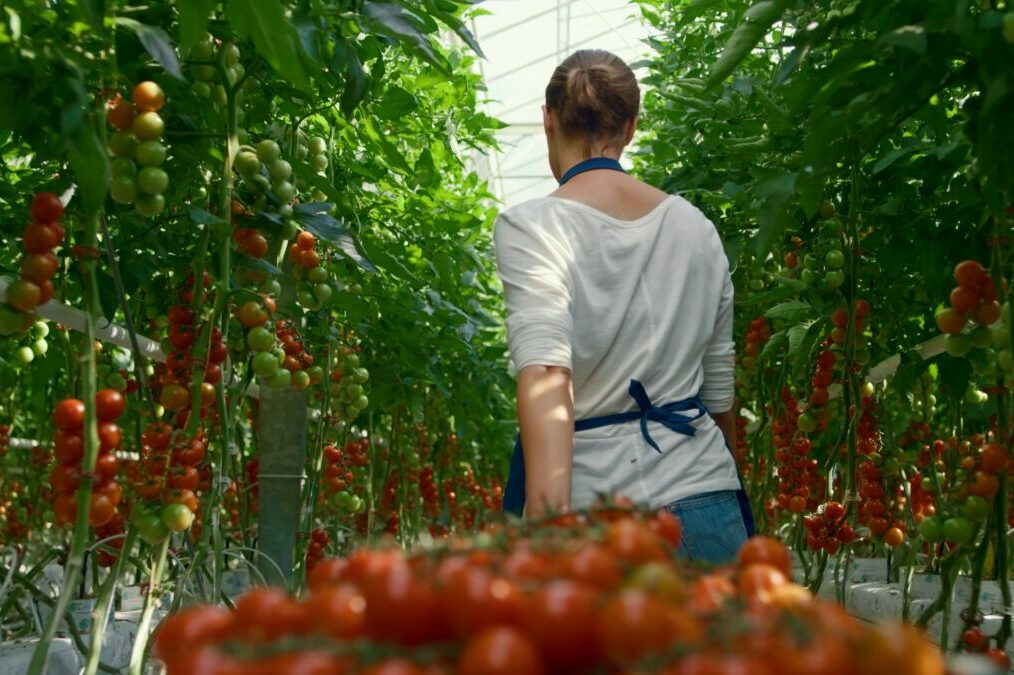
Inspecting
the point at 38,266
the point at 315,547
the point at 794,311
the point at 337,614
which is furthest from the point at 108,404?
the point at 315,547

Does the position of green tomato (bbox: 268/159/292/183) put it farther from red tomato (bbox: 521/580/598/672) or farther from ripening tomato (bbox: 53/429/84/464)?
red tomato (bbox: 521/580/598/672)

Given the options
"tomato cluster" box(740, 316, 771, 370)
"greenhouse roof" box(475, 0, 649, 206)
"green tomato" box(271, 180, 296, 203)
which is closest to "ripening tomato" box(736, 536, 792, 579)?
"green tomato" box(271, 180, 296, 203)

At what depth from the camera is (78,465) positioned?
132 cm

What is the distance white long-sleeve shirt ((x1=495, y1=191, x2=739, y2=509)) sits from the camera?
150 cm

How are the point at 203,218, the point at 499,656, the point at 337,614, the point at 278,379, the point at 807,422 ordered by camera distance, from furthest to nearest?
the point at 807,422 < the point at 278,379 < the point at 203,218 < the point at 337,614 < the point at 499,656

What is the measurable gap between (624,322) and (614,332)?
28 millimetres

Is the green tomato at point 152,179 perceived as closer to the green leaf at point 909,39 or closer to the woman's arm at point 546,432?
the woman's arm at point 546,432

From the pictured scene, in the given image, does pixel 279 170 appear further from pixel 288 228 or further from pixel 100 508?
pixel 100 508

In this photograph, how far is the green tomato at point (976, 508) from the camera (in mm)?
1452

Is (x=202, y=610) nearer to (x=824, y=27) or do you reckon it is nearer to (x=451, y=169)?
(x=824, y=27)

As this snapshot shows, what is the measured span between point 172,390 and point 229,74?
496mm

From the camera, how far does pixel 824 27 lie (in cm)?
142

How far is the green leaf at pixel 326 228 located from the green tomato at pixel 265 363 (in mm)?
217

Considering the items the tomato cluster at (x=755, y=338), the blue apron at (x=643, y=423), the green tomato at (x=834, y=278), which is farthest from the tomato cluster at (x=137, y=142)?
the tomato cluster at (x=755, y=338)
